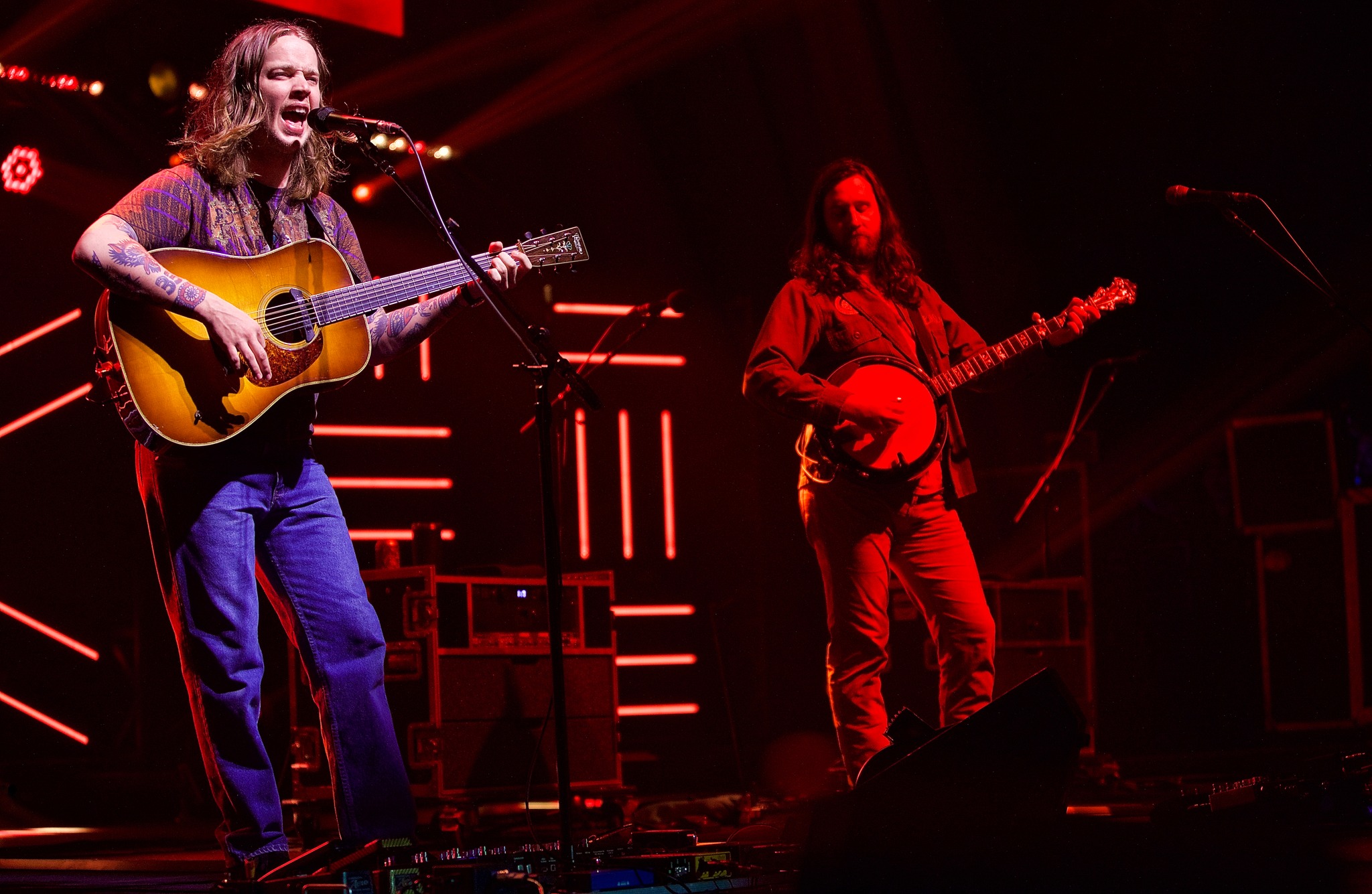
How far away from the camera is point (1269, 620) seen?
7754mm

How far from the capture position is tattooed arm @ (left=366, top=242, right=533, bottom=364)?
344 centimetres

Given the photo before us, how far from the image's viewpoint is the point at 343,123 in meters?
3.09

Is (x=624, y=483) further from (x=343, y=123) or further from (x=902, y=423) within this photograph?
(x=343, y=123)

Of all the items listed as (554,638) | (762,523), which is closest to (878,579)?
(554,638)

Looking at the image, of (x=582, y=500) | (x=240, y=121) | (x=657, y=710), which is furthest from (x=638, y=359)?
(x=240, y=121)

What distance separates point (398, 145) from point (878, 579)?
4256mm

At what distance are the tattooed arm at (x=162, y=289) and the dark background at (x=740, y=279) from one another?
4.10 metres

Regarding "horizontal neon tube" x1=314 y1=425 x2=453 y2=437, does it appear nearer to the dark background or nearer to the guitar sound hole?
the dark background

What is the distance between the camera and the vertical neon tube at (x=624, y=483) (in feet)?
27.3

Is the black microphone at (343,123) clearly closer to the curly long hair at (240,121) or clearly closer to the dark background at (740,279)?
the curly long hair at (240,121)

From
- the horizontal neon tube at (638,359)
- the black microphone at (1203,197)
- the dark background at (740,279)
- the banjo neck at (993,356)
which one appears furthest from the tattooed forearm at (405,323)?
the horizontal neon tube at (638,359)

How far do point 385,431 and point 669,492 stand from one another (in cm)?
188

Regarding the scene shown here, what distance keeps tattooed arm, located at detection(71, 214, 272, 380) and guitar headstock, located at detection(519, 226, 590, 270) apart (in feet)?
2.61

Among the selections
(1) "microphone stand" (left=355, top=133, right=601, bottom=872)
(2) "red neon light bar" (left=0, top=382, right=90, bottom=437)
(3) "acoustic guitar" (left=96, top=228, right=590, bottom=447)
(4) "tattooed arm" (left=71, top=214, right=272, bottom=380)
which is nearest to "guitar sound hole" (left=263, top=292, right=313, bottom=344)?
(3) "acoustic guitar" (left=96, top=228, right=590, bottom=447)
